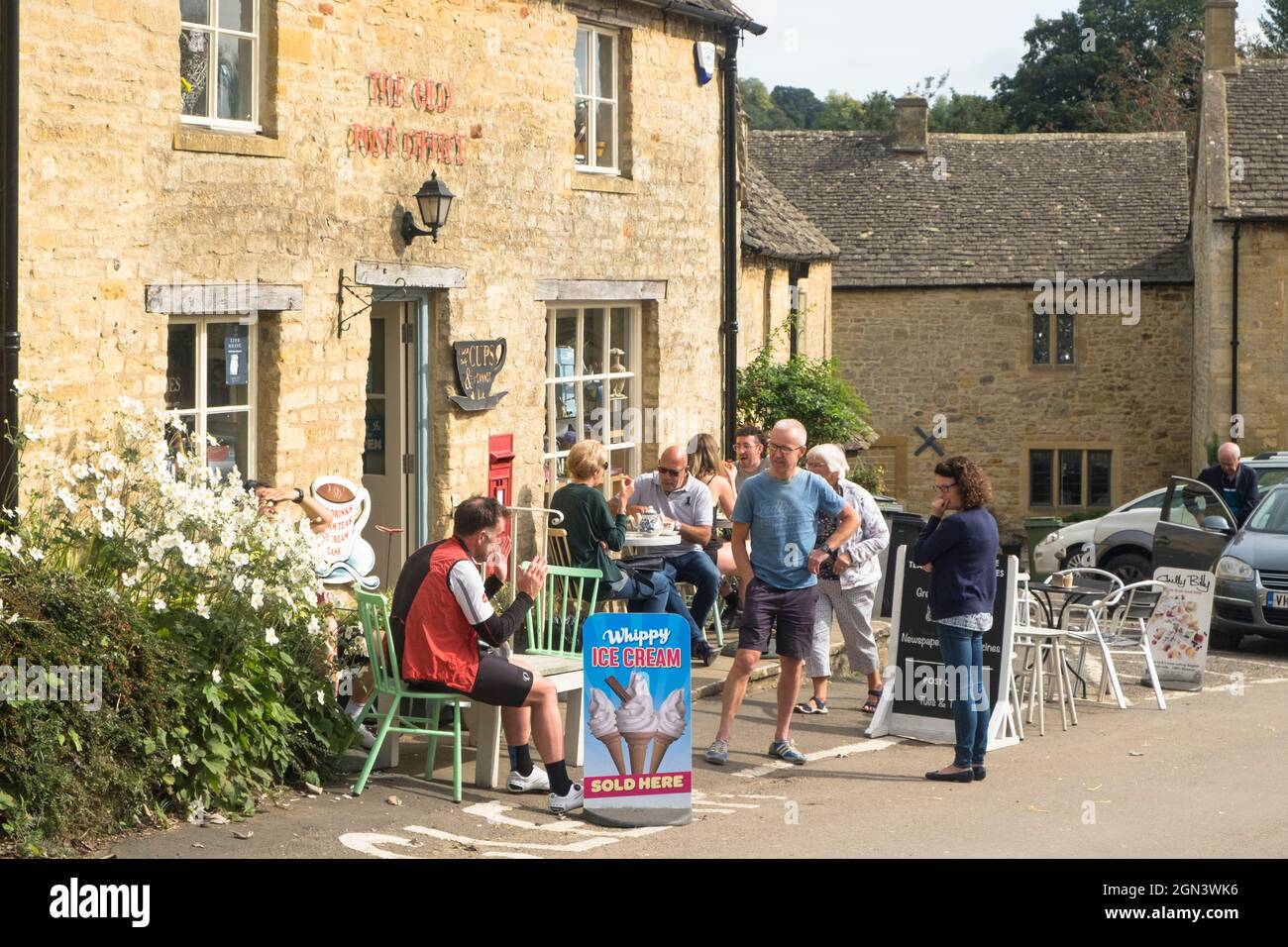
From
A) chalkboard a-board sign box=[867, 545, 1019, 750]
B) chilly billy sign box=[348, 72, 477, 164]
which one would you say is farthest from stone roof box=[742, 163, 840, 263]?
chalkboard a-board sign box=[867, 545, 1019, 750]

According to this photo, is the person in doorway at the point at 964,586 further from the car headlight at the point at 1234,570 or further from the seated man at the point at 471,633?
the car headlight at the point at 1234,570

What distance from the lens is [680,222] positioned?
15.0 metres

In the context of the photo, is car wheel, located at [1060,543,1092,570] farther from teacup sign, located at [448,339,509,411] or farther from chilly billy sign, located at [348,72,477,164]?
chilly billy sign, located at [348,72,477,164]

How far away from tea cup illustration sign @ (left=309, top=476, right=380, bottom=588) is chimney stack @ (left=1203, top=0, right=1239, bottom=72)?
2389 centimetres

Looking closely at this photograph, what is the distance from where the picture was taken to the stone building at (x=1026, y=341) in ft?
107

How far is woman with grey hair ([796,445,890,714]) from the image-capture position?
34.8ft

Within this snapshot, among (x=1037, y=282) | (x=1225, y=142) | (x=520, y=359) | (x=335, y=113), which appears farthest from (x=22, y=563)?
(x=1037, y=282)

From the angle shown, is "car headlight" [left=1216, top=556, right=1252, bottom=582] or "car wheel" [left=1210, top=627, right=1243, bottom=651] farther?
"car wheel" [left=1210, top=627, right=1243, bottom=651]

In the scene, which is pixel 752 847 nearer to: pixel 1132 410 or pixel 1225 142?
pixel 1225 142

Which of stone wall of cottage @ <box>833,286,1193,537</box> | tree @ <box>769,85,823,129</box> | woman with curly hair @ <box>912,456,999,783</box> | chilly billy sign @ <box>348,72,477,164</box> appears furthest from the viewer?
tree @ <box>769,85,823,129</box>

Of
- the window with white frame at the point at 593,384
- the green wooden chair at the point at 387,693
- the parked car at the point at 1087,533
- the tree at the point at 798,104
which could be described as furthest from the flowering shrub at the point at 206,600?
the tree at the point at 798,104

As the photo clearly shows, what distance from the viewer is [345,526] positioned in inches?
421

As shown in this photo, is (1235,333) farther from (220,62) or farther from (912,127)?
(220,62)

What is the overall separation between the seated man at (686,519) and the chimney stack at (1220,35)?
21982mm
